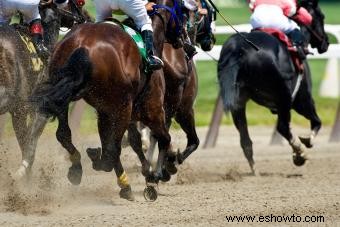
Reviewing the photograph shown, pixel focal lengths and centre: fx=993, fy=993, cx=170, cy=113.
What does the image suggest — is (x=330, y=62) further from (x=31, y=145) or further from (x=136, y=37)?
(x=136, y=37)

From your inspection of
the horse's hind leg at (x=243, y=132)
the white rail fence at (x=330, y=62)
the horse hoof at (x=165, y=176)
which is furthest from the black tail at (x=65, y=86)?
the white rail fence at (x=330, y=62)

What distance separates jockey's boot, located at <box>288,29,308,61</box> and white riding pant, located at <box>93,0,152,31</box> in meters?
3.18

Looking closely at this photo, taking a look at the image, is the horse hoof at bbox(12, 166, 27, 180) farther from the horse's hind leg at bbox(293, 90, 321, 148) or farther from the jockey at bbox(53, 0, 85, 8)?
the horse's hind leg at bbox(293, 90, 321, 148)

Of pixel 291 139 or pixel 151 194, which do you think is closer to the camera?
pixel 151 194

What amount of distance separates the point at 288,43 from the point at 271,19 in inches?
12.7

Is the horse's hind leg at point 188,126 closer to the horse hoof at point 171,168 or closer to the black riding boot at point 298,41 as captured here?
A: the horse hoof at point 171,168

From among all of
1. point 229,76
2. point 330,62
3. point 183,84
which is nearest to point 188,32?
point 183,84

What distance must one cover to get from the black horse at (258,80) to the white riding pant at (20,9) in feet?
7.39

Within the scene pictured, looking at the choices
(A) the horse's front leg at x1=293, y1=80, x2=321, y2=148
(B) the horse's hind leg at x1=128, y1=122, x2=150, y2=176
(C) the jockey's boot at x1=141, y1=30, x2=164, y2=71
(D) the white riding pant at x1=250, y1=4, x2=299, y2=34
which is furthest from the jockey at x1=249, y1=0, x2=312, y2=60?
(C) the jockey's boot at x1=141, y1=30, x2=164, y2=71

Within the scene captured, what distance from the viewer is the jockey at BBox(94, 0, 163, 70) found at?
24.6 feet

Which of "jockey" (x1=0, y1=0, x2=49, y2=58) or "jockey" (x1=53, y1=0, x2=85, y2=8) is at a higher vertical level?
"jockey" (x1=0, y1=0, x2=49, y2=58)

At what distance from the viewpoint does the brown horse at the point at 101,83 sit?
22.7 ft

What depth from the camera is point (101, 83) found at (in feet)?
22.8

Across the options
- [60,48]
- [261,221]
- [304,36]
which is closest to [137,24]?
[60,48]
